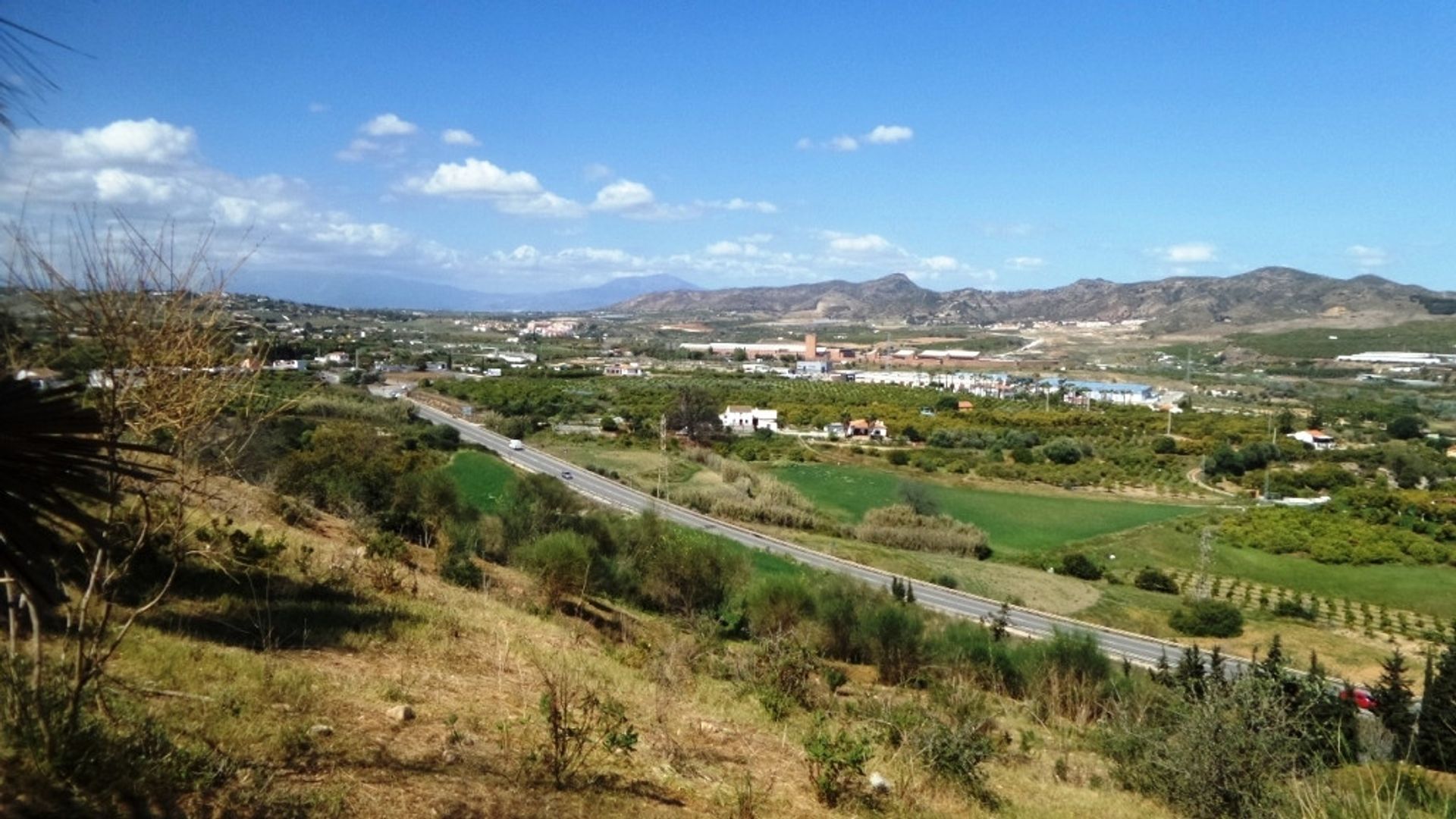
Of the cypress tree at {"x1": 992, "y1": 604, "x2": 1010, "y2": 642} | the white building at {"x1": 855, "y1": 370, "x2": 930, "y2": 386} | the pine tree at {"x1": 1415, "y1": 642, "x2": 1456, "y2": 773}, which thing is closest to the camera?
the pine tree at {"x1": 1415, "y1": 642, "x2": 1456, "y2": 773}

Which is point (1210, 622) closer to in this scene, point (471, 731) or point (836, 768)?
point (836, 768)

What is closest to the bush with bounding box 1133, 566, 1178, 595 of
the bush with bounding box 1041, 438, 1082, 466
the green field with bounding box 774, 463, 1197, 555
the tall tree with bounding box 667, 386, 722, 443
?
the green field with bounding box 774, 463, 1197, 555

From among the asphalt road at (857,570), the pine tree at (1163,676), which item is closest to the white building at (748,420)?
the asphalt road at (857,570)

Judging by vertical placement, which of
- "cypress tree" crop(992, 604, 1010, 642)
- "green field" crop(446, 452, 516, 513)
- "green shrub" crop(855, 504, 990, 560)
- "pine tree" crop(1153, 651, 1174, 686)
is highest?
"pine tree" crop(1153, 651, 1174, 686)

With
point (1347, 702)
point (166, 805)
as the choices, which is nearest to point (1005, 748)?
point (1347, 702)

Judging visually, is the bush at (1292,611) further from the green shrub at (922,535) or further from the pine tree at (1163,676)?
the pine tree at (1163,676)

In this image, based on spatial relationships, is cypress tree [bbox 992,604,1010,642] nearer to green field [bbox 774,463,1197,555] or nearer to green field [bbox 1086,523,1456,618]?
green field [bbox 774,463,1197,555]

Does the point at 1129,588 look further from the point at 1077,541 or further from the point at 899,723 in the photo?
the point at 899,723
